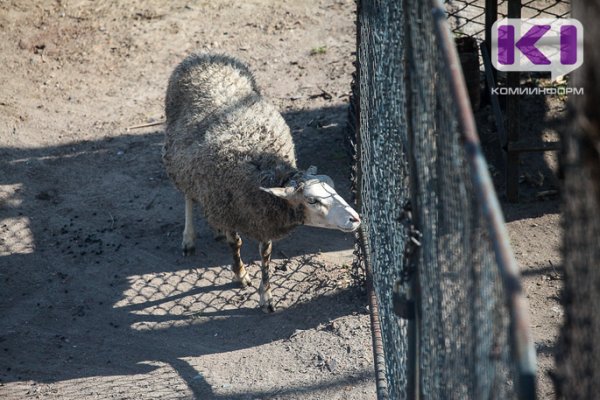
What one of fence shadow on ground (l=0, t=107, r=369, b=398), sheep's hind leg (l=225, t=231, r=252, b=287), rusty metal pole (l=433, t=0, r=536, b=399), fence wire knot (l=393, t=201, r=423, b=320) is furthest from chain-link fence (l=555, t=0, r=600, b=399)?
sheep's hind leg (l=225, t=231, r=252, b=287)

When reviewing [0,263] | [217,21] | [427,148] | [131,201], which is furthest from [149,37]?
[427,148]

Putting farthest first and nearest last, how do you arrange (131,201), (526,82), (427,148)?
(526,82) < (131,201) < (427,148)

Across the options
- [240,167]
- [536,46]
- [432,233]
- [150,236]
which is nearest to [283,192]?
[240,167]

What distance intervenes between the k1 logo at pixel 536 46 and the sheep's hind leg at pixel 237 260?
2657mm

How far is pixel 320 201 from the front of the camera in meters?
5.01

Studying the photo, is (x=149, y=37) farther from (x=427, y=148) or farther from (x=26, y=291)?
(x=427, y=148)

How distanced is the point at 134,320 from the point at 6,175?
94.8 inches

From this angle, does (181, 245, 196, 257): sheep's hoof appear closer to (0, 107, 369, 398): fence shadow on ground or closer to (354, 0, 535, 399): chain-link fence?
(0, 107, 369, 398): fence shadow on ground

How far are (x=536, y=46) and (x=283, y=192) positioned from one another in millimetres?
3365

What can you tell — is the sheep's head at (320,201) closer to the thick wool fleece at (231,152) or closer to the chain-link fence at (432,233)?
the thick wool fleece at (231,152)

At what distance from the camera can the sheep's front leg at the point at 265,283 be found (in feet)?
17.9

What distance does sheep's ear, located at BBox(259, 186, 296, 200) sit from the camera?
4.95m

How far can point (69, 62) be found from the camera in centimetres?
867

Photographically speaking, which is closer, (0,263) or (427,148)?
(427,148)
